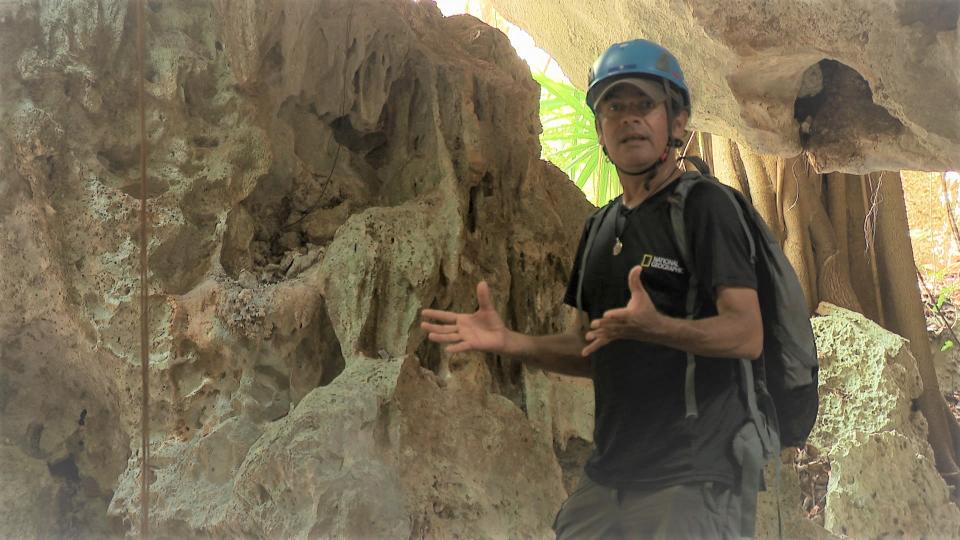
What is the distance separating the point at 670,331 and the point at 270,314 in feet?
4.98

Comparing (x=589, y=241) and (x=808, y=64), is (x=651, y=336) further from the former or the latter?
(x=808, y=64)

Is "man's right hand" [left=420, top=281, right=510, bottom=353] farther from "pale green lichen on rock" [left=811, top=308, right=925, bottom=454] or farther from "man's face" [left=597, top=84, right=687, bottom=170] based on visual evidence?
"pale green lichen on rock" [left=811, top=308, right=925, bottom=454]

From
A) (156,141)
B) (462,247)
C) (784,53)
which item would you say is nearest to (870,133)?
(784,53)

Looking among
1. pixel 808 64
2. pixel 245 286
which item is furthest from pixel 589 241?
pixel 808 64

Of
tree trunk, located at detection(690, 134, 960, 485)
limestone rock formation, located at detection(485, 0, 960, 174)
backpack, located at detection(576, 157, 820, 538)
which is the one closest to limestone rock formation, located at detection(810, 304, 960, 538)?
tree trunk, located at detection(690, 134, 960, 485)

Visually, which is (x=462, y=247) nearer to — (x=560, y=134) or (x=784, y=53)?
(x=784, y=53)

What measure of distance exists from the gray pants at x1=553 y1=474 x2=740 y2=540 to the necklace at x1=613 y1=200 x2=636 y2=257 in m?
0.45

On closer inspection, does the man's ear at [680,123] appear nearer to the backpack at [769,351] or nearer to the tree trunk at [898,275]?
the backpack at [769,351]

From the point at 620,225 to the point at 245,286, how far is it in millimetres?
1429

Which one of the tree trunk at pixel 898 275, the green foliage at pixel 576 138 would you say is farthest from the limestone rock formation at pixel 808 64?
the tree trunk at pixel 898 275

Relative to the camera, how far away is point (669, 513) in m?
1.44

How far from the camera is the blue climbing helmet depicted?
162cm

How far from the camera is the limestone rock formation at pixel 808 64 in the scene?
2.73m

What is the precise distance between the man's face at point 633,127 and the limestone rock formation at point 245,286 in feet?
3.52
